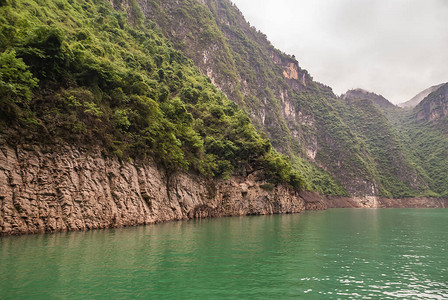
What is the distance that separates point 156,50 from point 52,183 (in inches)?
2309

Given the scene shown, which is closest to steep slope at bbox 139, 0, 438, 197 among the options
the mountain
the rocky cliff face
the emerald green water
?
the mountain

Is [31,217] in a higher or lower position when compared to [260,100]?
lower

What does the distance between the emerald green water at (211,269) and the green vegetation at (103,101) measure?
11091 mm

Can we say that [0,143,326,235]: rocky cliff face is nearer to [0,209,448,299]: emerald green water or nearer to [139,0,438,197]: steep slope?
[0,209,448,299]: emerald green water

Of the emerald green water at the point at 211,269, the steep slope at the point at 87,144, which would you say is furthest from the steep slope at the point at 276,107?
the emerald green water at the point at 211,269

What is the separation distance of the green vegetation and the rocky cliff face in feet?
6.05

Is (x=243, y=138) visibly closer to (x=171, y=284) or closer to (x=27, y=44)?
(x=27, y=44)

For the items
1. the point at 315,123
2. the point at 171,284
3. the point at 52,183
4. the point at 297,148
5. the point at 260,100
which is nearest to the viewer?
the point at 171,284

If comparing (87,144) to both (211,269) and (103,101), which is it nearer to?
(103,101)

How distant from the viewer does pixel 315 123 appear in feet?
628

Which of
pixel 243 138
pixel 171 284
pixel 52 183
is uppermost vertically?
pixel 243 138

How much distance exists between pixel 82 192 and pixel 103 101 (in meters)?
11.3

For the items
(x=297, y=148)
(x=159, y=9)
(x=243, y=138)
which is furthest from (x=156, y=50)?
(x=297, y=148)

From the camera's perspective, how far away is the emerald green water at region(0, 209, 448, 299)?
9.97m
